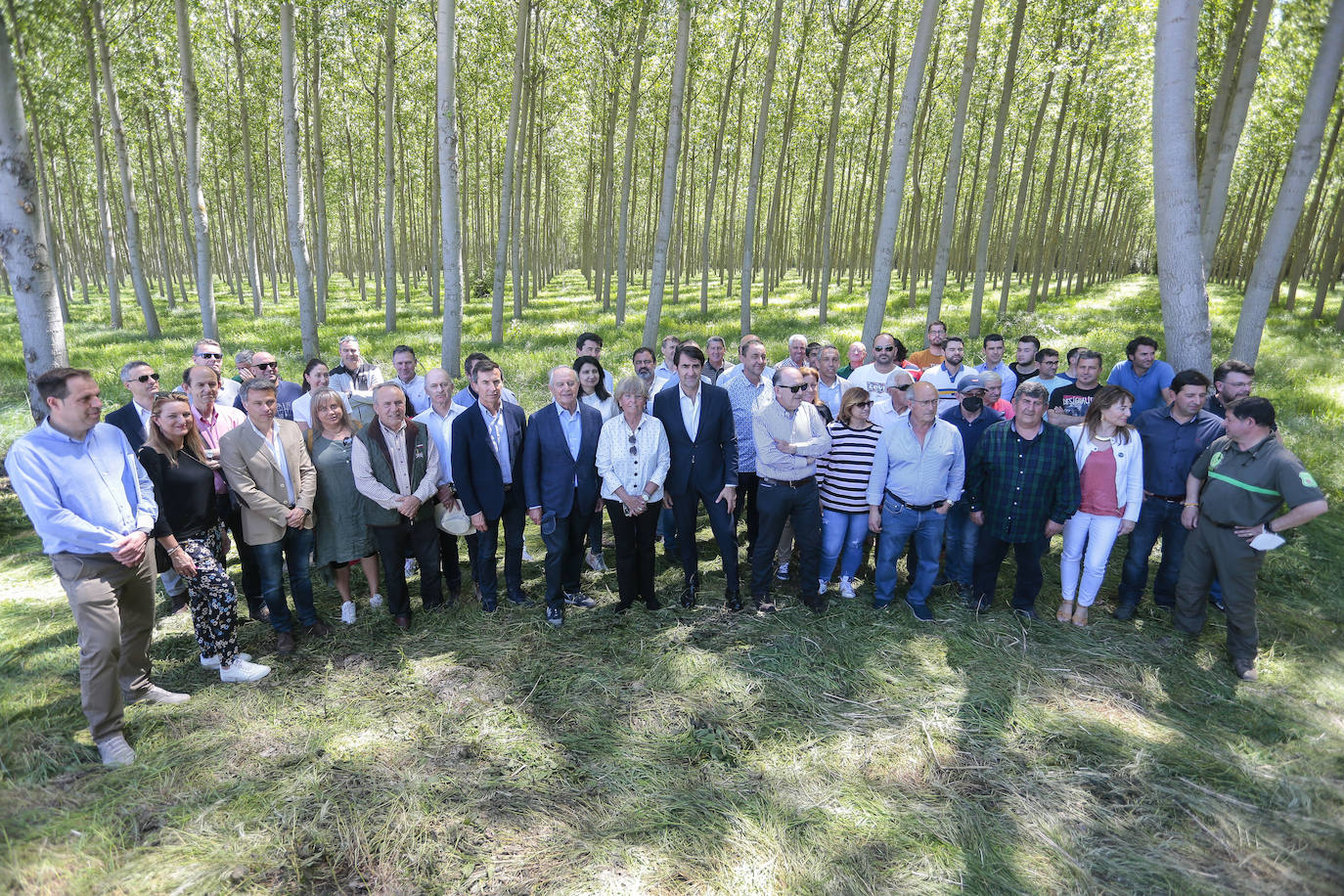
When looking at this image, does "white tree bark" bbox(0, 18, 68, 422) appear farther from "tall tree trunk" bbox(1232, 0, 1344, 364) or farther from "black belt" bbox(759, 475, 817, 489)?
"tall tree trunk" bbox(1232, 0, 1344, 364)

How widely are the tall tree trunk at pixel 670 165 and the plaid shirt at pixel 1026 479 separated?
869 centimetres

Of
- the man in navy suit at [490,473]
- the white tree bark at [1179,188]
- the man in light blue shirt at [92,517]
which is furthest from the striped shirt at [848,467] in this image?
the man in light blue shirt at [92,517]

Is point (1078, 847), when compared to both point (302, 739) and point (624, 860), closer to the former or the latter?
point (624, 860)

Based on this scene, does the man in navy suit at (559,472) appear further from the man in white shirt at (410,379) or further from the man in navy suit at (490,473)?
the man in white shirt at (410,379)

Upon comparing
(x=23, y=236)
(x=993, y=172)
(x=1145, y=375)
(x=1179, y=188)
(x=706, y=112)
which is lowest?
(x=1145, y=375)

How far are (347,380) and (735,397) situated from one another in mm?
4133

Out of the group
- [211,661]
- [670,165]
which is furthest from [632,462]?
[670,165]

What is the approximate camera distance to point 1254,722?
4.10m

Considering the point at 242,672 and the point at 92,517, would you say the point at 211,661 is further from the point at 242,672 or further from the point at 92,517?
the point at 92,517

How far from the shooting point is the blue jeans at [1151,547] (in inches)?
211

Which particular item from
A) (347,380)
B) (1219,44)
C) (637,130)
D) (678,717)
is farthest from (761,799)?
(637,130)

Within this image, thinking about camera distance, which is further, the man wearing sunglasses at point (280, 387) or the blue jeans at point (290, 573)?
the man wearing sunglasses at point (280, 387)

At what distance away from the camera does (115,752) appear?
3.63 meters

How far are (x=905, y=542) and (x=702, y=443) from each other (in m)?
1.98
